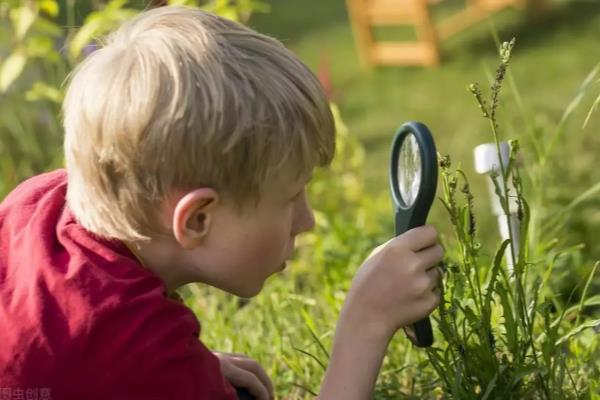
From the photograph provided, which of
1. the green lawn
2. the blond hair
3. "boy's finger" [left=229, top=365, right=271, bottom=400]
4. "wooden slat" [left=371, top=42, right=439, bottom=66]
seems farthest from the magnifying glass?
"wooden slat" [left=371, top=42, right=439, bottom=66]

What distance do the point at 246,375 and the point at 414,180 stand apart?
609 mm

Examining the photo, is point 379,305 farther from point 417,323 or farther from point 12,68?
point 12,68

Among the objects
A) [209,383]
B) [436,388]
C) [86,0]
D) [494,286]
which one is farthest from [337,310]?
[86,0]

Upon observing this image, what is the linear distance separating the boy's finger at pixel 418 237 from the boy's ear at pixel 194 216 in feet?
1.05

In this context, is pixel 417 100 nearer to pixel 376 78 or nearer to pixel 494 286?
pixel 376 78

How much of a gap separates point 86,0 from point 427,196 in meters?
3.34

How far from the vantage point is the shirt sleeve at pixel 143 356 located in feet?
6.61

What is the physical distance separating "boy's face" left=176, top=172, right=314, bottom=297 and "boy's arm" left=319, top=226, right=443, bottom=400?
0.15 meters

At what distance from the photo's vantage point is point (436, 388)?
2.56 m

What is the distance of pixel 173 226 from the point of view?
6.87 feet

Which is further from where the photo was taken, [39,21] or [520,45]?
[520,45]

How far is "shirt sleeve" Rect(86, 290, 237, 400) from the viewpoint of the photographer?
6.61 feet

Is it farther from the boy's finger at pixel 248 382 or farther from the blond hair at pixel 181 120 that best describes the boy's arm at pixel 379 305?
the boy's finger at pixel 248 382

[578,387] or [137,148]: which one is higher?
[137,148]
